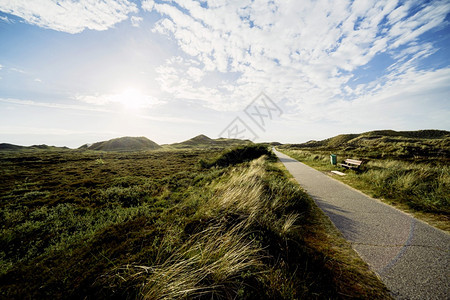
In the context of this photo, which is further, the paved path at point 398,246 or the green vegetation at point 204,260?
the paved path at point 398,246

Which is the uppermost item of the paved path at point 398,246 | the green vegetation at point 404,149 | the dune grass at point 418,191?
the green vegetation at point 404,149

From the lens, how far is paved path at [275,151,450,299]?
7.25ft

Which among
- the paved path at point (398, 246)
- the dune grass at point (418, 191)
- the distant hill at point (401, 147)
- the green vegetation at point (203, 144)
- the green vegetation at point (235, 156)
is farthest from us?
the green vegetation at point (203, 144)

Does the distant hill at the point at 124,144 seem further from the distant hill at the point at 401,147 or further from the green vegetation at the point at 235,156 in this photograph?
the distant hill at the point at 401,147

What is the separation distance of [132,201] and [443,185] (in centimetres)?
1257

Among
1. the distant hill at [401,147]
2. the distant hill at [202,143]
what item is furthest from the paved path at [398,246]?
the distant hill at [202,143]

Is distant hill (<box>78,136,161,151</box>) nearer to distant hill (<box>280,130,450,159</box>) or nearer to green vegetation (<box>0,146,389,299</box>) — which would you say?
distant hill (<box>280,130,450,159</box>)

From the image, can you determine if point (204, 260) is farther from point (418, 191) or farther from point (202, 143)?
→ point (202, 143)

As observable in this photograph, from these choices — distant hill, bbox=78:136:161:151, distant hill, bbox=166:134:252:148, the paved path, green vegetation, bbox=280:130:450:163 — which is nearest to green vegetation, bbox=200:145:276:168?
green vegetation, bbox=280:130:450:163

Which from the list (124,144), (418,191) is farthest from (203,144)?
(418,191)

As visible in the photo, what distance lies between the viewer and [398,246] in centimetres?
300

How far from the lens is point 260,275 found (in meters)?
2.35

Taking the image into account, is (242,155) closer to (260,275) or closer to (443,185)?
(443,185)

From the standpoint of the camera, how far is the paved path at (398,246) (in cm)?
221
